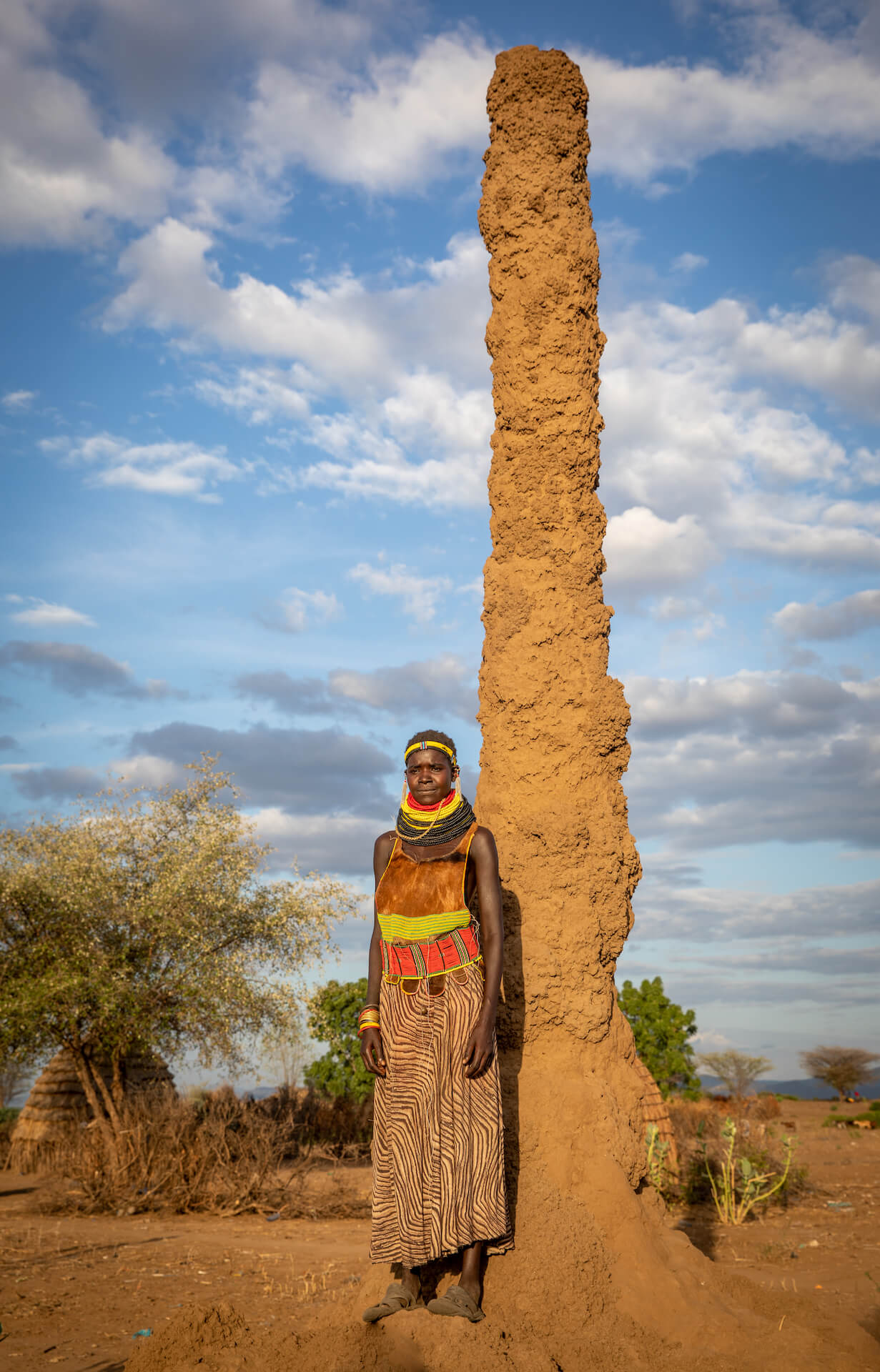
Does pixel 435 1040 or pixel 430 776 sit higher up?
pixel 430 776

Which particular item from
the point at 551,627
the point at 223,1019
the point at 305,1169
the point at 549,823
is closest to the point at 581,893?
the point at 549,823

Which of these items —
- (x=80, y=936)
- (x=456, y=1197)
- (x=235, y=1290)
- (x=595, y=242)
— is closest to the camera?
(x=456, y=1197)

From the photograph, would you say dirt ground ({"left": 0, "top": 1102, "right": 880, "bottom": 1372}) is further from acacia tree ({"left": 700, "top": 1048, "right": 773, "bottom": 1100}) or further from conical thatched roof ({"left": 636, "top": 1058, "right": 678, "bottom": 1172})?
acacia tree ({"left": 700, "top": 1048, "right": 773, "bottom": 1100})

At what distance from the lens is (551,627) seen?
15.4ft

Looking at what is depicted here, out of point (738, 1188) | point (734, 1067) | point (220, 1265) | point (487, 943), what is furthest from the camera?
point (734, 1067)

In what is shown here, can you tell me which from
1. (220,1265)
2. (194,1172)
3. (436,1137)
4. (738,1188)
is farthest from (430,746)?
(738,1188)

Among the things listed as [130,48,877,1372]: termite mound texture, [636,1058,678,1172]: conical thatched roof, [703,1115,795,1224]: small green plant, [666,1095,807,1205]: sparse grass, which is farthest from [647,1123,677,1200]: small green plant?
[130,48,877,1372]: termite mound texture

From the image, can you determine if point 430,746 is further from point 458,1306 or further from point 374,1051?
point 458,1306

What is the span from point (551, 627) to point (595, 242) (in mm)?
2081

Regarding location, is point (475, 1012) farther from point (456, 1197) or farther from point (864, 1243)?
point (864, 1243)

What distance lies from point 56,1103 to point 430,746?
11540 millimetres

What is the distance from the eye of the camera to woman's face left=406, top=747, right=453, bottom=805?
3.86 metres

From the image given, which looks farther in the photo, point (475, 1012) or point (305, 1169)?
point (305, 1169)

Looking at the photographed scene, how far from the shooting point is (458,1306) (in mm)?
3441
